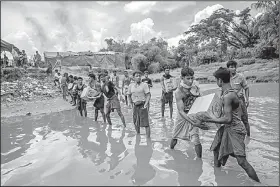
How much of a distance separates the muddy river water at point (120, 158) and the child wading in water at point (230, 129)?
398 millimetres

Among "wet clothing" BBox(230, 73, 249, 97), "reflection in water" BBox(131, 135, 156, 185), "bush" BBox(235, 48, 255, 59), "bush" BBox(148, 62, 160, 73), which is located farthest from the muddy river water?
"bush" BBox(148, 62, 160, 73)

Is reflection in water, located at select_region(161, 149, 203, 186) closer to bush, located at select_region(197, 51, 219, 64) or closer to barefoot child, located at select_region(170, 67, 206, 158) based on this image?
barefoot child, located at select_region(170, 67, 206, 158)

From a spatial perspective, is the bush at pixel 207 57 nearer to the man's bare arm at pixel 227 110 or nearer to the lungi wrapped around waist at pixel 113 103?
the lungi wrapped around waist at pixel 113 103

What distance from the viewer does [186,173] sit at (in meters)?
3.76

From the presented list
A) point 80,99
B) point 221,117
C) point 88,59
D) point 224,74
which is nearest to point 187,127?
point 221,117

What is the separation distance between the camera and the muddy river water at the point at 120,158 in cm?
354

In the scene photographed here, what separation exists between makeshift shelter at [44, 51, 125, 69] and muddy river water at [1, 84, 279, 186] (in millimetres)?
21336

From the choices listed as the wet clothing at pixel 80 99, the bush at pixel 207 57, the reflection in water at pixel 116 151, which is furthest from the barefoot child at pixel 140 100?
the bush at pixel 207 57

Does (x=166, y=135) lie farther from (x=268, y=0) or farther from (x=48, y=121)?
(x=268, y=0)

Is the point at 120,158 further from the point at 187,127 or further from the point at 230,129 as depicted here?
the point at 230,129

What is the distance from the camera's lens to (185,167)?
157 inches

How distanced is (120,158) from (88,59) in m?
25.0

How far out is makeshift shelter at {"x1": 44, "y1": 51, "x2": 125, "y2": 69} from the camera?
89.2 ft

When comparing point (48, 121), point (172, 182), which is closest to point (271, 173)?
point (172, 182)
